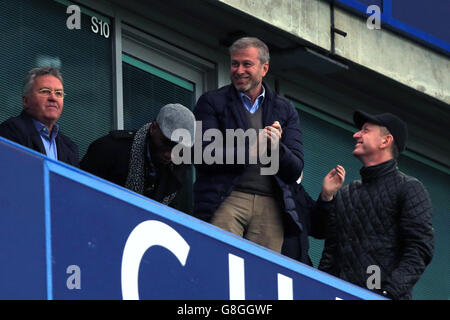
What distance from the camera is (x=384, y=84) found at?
12.7 meters

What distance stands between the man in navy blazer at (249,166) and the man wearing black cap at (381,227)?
1.06 feet

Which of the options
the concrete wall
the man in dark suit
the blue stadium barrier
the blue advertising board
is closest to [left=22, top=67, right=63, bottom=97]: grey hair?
the man in dark suit

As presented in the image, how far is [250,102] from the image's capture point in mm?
8883

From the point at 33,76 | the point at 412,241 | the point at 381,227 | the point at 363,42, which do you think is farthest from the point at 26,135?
the point at 363,42

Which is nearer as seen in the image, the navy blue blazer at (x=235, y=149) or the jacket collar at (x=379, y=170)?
the navy blue blazer at (x=235, y=149)

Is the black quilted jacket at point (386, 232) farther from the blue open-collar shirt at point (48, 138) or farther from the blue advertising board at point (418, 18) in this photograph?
the blue advertising board at point (418, 18)

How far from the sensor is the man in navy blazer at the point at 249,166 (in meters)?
8.56

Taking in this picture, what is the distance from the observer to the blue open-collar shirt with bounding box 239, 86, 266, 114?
29.1ft

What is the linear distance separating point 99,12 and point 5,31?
1040 mm

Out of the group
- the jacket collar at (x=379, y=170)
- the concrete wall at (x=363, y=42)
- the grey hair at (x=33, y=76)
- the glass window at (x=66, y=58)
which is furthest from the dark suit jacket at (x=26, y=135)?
the concrete wall at (x=363, y=42)

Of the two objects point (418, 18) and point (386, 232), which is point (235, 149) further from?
point (418, 18)

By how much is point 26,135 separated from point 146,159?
0.77 meters

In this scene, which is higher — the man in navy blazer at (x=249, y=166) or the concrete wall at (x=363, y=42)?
the concrete wall at (x=363, y=42)
